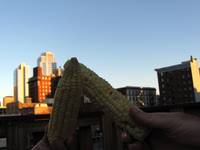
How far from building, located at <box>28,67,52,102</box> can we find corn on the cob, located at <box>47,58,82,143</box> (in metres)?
149

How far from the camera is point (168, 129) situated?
8.80 ft

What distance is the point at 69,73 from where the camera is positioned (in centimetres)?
267

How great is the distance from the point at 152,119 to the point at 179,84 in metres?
114

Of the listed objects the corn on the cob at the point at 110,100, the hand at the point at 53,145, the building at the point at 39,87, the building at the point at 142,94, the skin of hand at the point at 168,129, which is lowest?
the hand at the point at 53,145

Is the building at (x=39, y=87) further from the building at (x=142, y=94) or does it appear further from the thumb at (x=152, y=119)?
the thumb at (x=152, y=119)

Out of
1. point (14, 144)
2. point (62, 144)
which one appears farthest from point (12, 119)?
point (62, 144)

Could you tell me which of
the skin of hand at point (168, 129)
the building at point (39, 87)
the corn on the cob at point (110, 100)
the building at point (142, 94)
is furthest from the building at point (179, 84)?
the corn on the cob at point (110, 100)

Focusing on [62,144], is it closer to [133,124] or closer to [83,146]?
[133,124]

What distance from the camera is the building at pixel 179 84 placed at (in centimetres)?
11150

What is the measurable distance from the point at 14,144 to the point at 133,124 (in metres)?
12.9

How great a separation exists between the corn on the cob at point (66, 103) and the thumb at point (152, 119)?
59 centimetres

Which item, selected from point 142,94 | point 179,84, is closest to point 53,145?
point 179,84

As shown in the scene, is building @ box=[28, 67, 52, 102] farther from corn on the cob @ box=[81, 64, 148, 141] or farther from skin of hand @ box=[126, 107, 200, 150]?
skin of hand @ box=[126, 107, 200, 150]

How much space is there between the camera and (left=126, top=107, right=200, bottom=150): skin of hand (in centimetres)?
259
